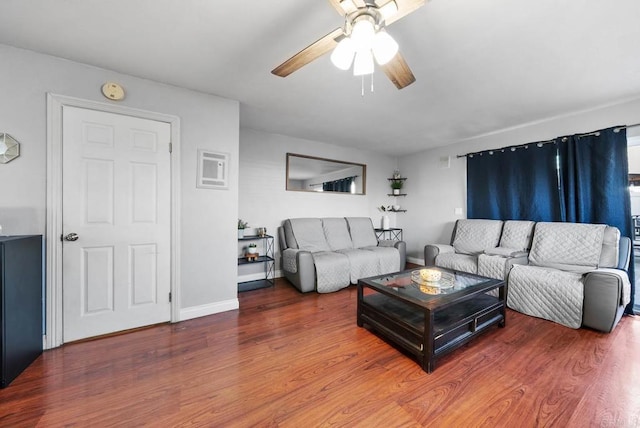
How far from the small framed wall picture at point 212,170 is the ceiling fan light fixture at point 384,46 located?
1850mm

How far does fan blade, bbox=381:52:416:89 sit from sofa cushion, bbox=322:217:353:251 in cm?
264

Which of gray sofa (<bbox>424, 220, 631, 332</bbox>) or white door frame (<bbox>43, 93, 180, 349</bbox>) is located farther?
gray sofa (<bbox>424, 220, 631, 332</bbox>)

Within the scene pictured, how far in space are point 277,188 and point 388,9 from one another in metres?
2.98

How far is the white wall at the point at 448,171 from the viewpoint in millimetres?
2824

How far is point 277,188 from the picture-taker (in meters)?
3.94

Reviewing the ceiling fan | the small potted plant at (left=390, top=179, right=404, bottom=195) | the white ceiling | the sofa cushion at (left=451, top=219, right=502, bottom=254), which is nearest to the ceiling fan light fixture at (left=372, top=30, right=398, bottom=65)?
the ceiling fan

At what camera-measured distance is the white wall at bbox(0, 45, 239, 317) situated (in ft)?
5.99

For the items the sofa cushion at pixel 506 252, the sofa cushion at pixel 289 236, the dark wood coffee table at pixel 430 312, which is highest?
the sofa cushion at pixel 289 236

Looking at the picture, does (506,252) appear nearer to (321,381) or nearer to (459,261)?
(459,261)

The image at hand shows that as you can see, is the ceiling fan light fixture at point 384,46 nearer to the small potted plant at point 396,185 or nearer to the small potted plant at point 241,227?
the small potted plant at point 241,227

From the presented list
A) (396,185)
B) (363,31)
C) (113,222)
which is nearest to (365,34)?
(363,31)

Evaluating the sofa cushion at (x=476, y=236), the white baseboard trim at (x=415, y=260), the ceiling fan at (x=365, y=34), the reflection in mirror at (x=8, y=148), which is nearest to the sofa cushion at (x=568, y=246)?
the sofa cushion at (x=476, y=236)

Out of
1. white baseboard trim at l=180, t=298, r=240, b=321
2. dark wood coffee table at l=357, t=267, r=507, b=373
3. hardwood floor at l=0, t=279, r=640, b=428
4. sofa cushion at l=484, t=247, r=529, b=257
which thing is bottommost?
hardwood floor at l=0, t=279, r=640, b=428

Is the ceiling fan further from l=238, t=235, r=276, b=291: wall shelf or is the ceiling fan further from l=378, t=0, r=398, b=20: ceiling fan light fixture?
l=238, t=235, r=276, b=291: wall shelf
